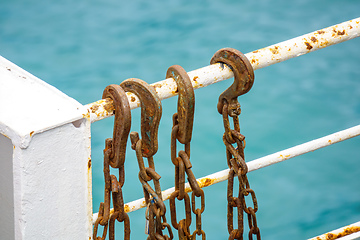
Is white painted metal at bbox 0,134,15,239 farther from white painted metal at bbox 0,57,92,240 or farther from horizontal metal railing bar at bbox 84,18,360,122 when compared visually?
horizontal metal railing bar at bbox 84,18,360,122

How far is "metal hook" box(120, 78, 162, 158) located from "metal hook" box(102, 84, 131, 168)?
4 centimetres

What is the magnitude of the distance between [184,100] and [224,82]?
3766 mm

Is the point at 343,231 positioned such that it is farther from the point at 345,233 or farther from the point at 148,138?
the point at 148,138

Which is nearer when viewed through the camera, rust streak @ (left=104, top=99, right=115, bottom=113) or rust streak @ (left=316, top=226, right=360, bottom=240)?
rust streak @ (left=104, top=99, right=115, bottom=113)

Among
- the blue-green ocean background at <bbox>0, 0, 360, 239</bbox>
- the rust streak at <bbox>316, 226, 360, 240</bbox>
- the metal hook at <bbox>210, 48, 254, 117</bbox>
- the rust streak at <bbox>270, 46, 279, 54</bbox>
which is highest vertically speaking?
the blue-green ocean background at <bbox>0, 0, 360, 239</bbox>

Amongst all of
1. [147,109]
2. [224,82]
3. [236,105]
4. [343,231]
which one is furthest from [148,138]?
[224,82]

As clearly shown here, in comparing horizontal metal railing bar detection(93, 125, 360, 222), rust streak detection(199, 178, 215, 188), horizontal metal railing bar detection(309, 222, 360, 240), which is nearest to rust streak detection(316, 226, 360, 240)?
horizontal metal railing bar detection(309, 222, 360, 240)

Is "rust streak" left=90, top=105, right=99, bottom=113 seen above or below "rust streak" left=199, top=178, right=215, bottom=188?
below

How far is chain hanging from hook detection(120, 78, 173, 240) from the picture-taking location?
3.45ft

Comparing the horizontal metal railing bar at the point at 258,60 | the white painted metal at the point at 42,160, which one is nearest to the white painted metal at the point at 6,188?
the white painted metal at the point at 42,160

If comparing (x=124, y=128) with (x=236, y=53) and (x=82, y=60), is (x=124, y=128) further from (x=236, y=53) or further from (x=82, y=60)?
(x=82, y=60)

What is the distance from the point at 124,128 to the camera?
1.03m

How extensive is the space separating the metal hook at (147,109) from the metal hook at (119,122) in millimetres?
38

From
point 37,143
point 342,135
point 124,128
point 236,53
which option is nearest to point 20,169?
point 37,143
